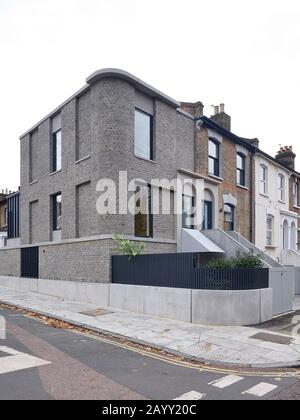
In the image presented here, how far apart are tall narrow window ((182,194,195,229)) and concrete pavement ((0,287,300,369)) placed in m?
5.78

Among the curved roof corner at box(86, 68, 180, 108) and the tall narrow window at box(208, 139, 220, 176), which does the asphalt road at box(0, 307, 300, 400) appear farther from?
the tall narrow window at box(208, 139, 220, 176)

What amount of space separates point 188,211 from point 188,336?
8.73 m

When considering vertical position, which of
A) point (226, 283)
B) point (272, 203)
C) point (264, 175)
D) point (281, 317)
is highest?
point (264, 175)

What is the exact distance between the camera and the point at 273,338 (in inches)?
388

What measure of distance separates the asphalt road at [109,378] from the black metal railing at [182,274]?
3657 mm

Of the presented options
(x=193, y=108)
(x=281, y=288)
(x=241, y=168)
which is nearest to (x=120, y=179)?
(x=193, y=108)

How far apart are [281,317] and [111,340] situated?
20.4 ft

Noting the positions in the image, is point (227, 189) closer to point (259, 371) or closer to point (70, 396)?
point (259, 371)

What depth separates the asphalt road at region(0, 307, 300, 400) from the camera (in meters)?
5.75

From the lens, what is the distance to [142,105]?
16266 mm

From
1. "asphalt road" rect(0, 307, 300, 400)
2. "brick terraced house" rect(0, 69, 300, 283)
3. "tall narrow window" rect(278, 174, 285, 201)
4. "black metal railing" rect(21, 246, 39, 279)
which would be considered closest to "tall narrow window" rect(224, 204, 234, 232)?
"brick terraced house" rect(0, 69, 300, 283)

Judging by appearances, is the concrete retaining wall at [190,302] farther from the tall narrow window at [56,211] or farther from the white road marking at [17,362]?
the white road marking at [17,362]

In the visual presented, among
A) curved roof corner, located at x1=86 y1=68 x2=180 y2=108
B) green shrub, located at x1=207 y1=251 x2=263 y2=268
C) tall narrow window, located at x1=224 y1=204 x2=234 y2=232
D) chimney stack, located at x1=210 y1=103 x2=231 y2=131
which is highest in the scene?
chimney stack, located at x1=210 y1=103 x2=231 y2=131
